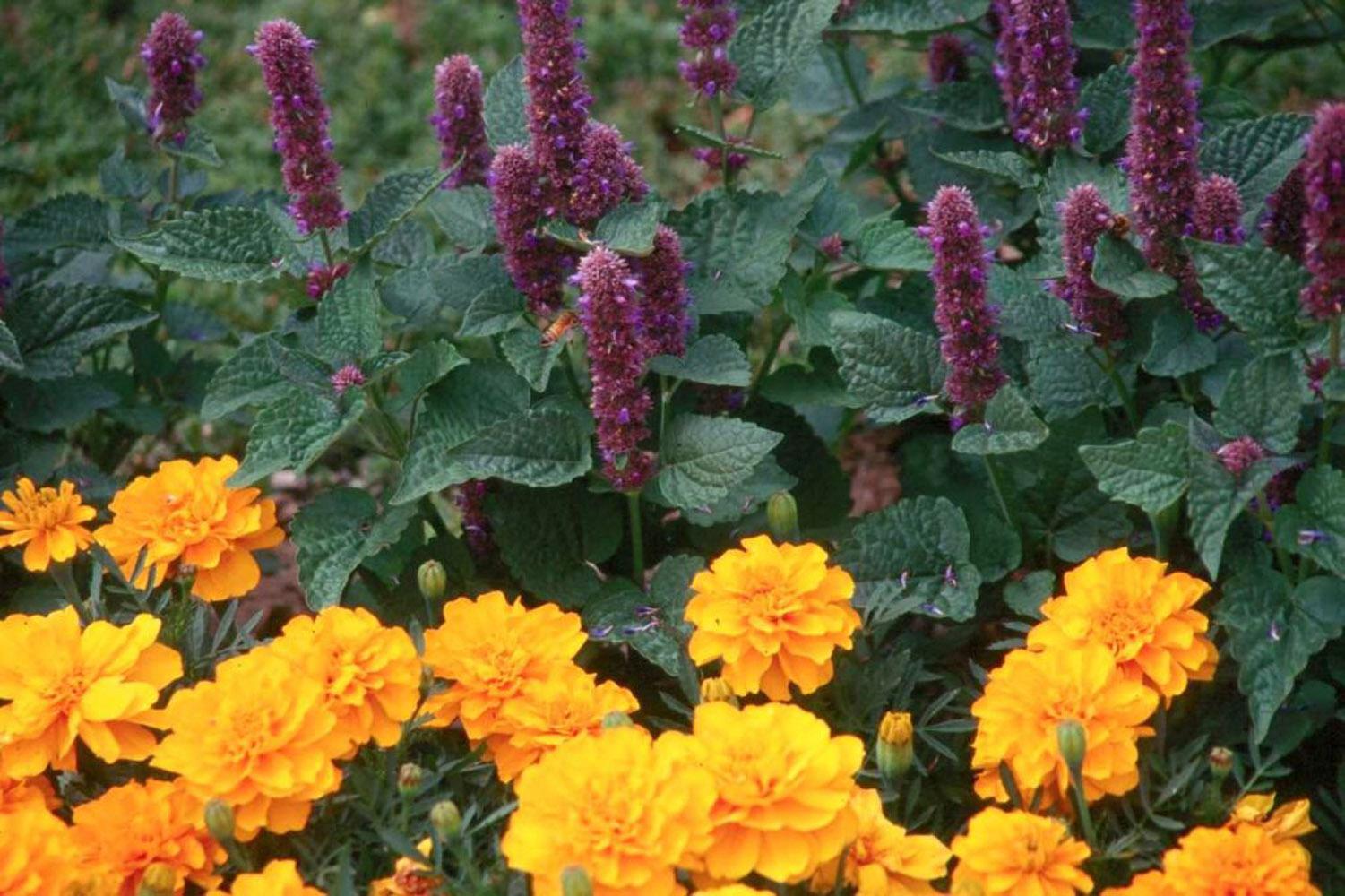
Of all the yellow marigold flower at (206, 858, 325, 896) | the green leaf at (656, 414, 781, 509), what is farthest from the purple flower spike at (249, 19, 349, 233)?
the yellow marigold flower at (206, 858, 325, 896)

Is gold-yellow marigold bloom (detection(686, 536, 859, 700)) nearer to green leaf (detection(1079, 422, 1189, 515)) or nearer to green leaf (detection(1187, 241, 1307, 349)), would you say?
green leaf (detection(1079, 422, 1189, 515))

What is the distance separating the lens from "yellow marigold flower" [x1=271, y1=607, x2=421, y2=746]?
1.89 m

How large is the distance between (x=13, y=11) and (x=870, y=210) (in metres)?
2.89

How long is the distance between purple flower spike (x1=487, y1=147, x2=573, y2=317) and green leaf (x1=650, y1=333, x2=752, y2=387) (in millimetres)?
192

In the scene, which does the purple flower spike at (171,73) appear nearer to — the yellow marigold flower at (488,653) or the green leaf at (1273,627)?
the yellow marigold flower at (488,653)

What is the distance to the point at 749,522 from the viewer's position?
2592 millimetres

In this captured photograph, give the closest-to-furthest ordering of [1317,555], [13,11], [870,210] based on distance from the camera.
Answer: [1317,555] < [870,210] < [13,11]

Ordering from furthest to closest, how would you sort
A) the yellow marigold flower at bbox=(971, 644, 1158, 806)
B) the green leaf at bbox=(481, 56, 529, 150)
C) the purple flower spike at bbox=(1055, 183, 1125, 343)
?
the green leaf at bbox=(481, 56, 529, 150) → the purple flower spike at bbox=(1055, 183, 1125, 343) → the yellow marigold flower at bbox=(971, 644, 1158, 806)

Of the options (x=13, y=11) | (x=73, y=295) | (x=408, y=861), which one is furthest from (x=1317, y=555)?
(x=13, y=11)

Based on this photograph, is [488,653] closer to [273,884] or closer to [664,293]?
[273,884]

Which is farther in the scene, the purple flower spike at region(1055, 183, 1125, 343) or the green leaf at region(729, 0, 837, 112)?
the green leaf at region(729, 0, 837, 112)

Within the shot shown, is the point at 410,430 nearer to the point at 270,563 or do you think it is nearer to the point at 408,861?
the point at 270,563

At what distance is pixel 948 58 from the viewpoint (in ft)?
10.2

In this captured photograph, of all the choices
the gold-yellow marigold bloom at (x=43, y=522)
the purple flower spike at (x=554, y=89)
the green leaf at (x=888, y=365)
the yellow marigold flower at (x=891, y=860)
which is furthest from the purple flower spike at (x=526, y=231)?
the yellow marigold flower at (x=891, y=860)
